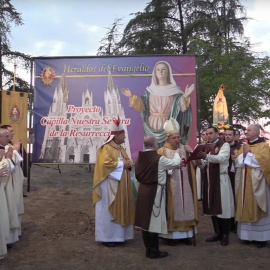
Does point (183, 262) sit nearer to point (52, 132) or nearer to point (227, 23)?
point (52, 132)

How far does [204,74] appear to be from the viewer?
14.6 meters

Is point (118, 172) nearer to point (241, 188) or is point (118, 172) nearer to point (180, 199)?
point (180, 199)

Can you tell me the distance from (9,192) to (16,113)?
4.37 metres

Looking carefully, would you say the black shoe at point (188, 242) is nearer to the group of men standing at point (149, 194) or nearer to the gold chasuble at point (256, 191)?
the group of men standing at point (149, 194)

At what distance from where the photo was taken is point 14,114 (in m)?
9.87

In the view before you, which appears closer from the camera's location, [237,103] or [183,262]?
[183,262]

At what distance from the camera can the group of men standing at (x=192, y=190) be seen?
590 centimetres

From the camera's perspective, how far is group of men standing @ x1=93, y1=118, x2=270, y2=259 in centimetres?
590

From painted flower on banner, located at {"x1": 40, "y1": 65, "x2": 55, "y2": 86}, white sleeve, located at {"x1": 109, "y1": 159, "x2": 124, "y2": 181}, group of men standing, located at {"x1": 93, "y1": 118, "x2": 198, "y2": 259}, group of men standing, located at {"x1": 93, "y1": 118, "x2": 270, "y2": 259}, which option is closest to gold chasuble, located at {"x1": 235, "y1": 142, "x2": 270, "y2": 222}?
group of men standing, located at {"x1": 93, "y1": 118, "x2": 270, "y2": 259}

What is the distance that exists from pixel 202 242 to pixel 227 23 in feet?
51.5

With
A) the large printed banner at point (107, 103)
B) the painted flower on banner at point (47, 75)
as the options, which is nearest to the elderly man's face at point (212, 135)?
the large printed banner at point (107, 103)

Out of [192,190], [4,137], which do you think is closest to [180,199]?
[192,190]

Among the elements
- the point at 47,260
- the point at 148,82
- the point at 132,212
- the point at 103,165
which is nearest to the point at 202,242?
the point at 132,212

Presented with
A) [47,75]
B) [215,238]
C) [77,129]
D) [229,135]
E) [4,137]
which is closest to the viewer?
[4,137]
